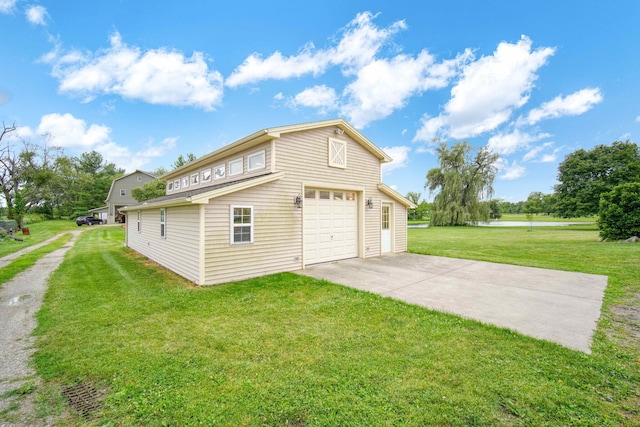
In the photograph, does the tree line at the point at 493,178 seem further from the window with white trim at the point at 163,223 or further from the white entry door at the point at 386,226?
the window with white trim at the point at 163,223

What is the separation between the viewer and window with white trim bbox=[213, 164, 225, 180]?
1125cm

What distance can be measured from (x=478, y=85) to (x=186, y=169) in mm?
17653

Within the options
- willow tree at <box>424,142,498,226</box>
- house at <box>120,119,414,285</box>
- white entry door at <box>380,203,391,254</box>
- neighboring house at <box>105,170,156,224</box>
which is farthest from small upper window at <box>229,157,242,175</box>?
neighboring house at <box>105,170,156,224</box>

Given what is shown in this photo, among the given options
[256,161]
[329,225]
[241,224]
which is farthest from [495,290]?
[256,161]

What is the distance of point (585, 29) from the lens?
13.4 meters

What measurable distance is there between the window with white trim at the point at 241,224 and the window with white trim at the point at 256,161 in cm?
182

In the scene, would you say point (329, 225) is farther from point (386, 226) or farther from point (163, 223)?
point (163, 223)

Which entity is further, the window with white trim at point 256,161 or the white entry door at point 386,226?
the white entry door at point 386,226

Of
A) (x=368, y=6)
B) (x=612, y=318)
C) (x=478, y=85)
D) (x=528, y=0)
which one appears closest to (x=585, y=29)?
(x=528, y=0)

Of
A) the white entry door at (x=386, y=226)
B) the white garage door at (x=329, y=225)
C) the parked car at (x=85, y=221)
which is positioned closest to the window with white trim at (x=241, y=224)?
the white garage door at (x=329, y=225)

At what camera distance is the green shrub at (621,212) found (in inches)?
552

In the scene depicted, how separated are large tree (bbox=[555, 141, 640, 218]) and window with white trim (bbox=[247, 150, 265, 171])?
33.9m

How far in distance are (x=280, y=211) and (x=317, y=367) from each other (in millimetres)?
5557

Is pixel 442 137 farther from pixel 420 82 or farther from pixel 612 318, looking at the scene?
pixel 612 318
